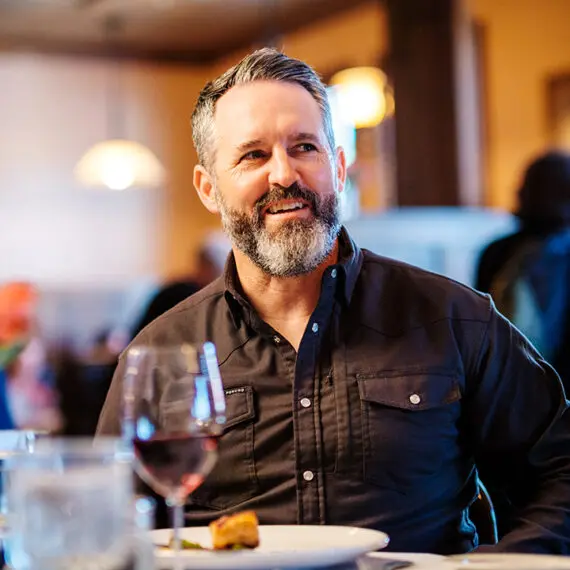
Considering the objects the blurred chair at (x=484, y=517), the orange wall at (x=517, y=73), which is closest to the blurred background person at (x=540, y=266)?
the blurred chair at (x=484, y=517)

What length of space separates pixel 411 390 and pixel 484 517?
0.84 feet

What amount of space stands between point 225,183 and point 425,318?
0.44 metres

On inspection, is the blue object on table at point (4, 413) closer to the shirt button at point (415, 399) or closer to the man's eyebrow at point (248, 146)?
the man's eyebrow at point (248, 146)

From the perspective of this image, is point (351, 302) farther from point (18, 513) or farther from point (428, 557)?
point (18, 513)

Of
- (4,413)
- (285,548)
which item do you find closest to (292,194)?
(285,548)

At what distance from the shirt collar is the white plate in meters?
0.55

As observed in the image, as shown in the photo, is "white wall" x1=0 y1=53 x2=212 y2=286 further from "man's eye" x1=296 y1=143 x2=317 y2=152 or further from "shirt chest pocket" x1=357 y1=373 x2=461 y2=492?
"shirt chest pocket" x1=357 y1=373 x2=461 y2=492

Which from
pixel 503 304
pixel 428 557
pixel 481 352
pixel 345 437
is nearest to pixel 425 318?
pixel 481 352

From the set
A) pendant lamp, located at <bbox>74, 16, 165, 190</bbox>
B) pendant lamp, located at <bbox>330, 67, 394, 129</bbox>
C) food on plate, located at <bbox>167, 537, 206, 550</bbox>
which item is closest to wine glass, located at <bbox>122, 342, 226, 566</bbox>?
food on plate, located at <bbox>167, 537, 206, 550</bbox>

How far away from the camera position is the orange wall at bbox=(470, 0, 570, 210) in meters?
6.59

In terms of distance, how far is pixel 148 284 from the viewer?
9.38 m

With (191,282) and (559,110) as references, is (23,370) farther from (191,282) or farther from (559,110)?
(559,110)

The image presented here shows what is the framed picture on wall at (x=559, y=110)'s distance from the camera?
6414 mm

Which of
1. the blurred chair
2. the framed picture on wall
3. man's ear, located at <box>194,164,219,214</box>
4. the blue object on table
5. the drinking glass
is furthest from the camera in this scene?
the framed picture on wall
